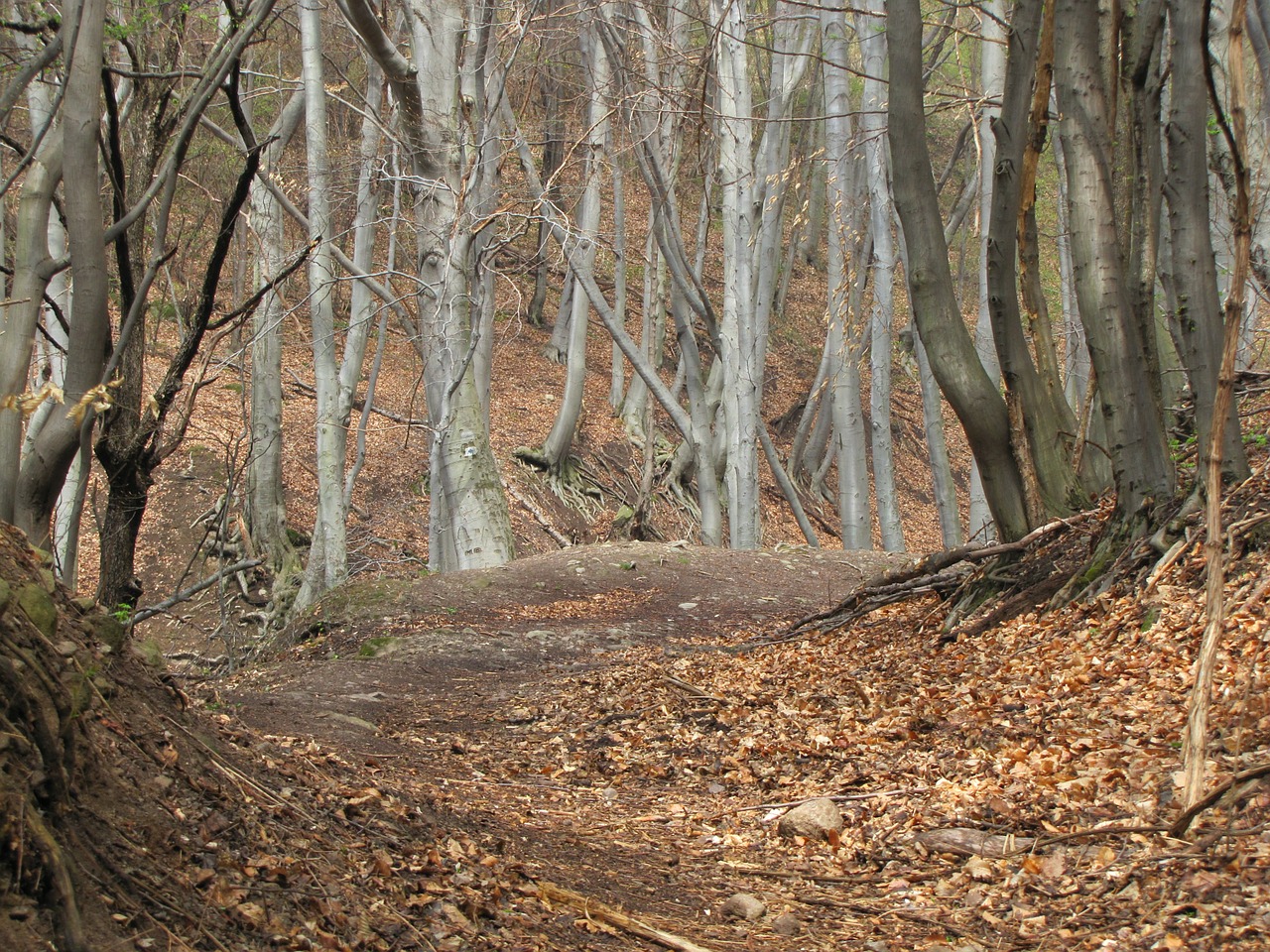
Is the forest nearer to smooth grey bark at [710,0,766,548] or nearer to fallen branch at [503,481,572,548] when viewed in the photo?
smooth grey bark at [710,0,766,548]

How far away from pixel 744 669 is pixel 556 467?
12586mm

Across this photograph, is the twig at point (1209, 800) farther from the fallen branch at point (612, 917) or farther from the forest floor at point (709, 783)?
the fallen branch at point (612, 917)

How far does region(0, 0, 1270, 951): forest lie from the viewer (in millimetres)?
2850

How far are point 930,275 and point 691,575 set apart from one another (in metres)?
5.74

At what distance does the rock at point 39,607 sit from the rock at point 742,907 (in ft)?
7.06

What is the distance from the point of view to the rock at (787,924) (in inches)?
125

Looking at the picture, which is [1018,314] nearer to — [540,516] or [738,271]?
[738,271]

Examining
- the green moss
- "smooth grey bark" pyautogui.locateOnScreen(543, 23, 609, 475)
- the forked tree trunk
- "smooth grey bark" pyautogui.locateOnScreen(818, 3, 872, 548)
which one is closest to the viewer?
the green moss

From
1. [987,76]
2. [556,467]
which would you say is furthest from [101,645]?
[556,467]

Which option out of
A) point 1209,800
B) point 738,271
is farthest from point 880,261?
point 1209,800

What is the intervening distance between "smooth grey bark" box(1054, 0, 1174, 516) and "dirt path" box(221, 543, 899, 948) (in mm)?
2846

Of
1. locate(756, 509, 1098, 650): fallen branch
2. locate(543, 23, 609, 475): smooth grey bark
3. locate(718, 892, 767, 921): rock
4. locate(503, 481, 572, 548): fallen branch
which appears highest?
locate(543, 23, 609, 475): smooth grey bark

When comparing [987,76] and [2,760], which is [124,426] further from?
[987,76]

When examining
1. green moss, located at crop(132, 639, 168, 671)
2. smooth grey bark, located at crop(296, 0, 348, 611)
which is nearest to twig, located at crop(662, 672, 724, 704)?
green moss, located at crop(132, 639, 168, 671)
